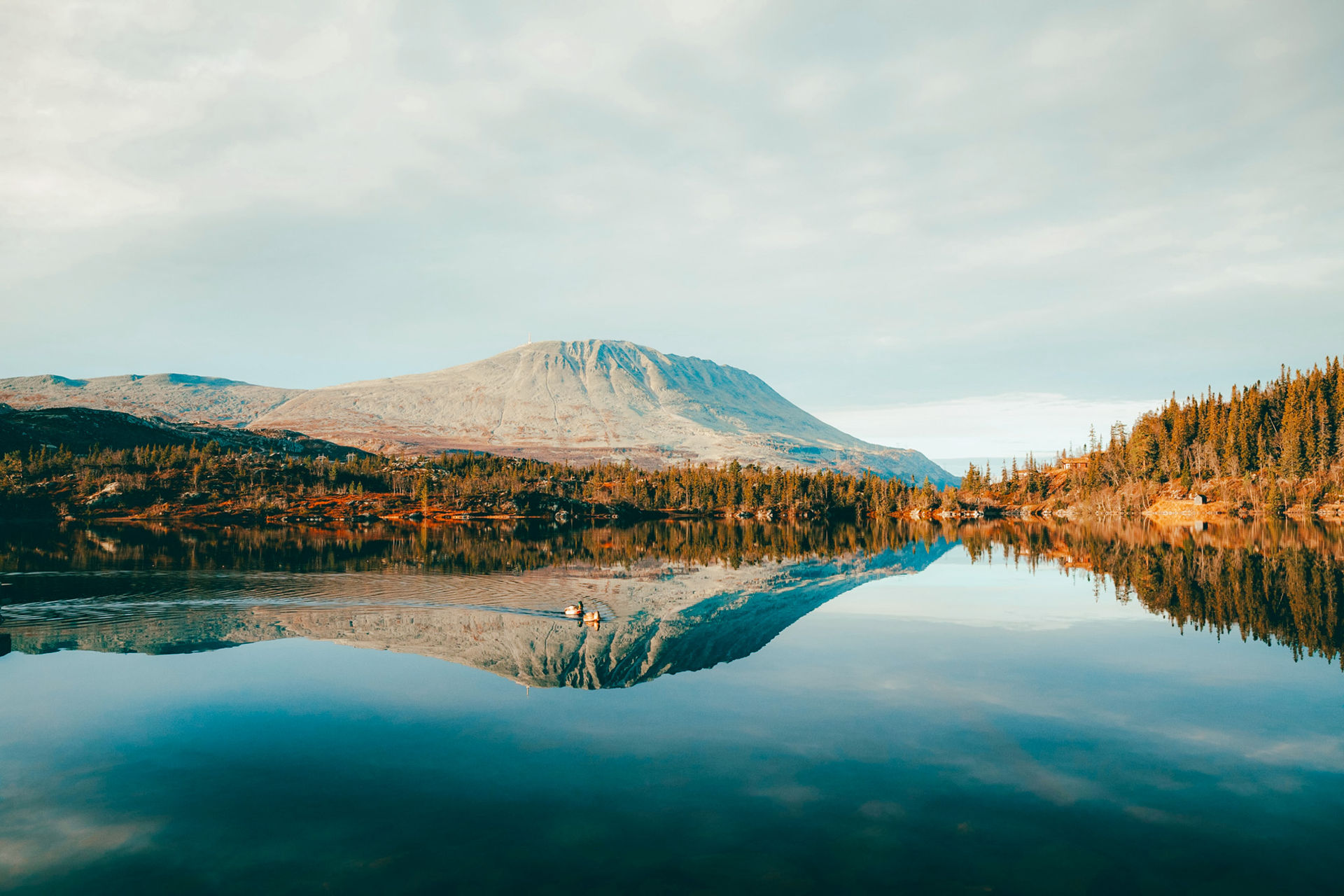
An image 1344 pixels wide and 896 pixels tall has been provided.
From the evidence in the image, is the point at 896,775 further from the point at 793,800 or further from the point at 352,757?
the point at 352,757

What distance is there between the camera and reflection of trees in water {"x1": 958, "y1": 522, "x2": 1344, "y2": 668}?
117ft

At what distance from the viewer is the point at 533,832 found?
587 inches

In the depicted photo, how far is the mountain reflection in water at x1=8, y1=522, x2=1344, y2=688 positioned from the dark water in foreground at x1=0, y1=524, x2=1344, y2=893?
463 millimetres

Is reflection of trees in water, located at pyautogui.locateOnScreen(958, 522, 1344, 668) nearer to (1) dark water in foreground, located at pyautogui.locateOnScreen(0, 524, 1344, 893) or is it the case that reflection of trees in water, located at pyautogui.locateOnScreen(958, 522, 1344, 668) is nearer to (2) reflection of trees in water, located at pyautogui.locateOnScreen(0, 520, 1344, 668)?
(2) reflection of trees in water, located at pyautogui.locateOnScreen(0, 520, 1344, 668)

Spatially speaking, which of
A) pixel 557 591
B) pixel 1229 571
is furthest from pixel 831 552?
pixel 557 591

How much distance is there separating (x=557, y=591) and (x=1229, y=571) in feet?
175

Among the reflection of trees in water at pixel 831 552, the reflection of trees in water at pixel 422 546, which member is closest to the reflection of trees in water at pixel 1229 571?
the reflection of trees in water at pixel 831 552

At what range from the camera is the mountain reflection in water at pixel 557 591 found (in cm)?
3381

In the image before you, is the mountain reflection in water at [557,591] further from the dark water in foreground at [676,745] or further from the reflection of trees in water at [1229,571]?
the dark water in foreground at [676,745]

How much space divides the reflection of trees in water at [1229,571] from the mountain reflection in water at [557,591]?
22 cm

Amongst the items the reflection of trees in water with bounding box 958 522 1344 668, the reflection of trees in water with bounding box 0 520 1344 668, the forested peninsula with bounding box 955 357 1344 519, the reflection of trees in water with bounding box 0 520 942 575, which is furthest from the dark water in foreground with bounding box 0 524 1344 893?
the forested peninsula with bounding box 955 357 1344 519

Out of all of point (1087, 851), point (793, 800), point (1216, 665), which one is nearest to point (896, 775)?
point (793, 800)

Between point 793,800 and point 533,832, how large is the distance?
5.88m

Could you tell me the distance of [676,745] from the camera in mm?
20094
